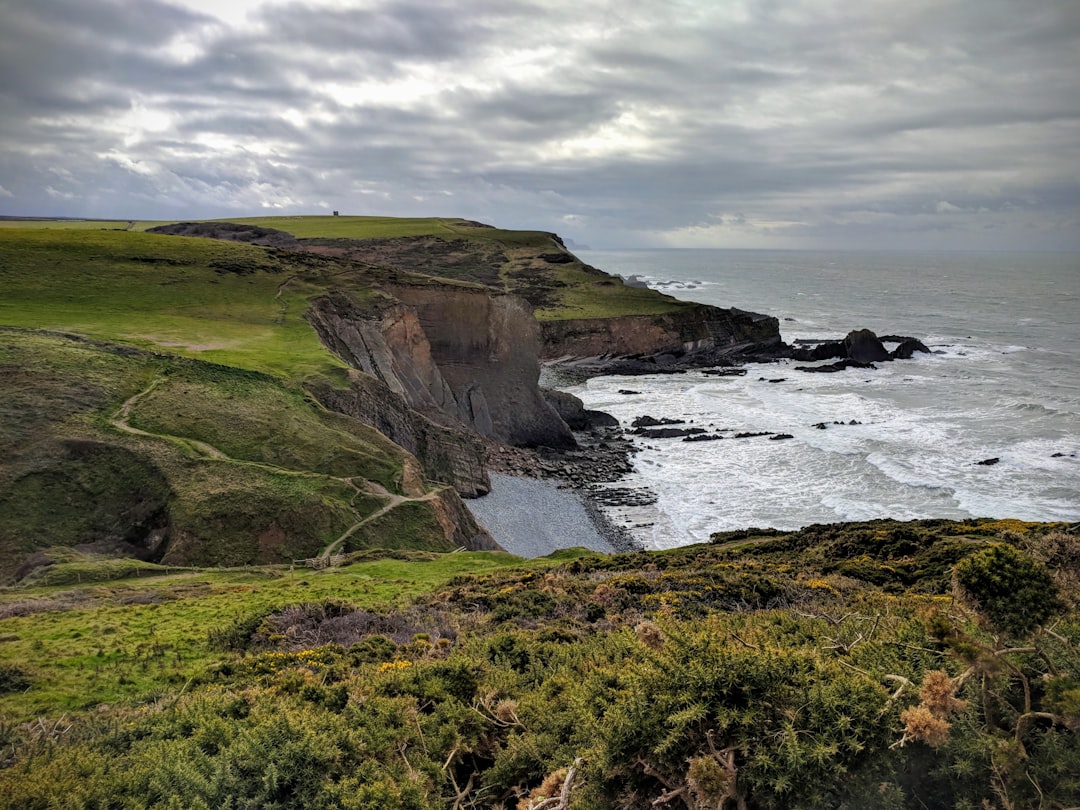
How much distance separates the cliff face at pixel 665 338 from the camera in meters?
91.5

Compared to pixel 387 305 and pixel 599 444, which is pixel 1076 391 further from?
pixel 387 305

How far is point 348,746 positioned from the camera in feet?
30.1

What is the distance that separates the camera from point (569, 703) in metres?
9.76

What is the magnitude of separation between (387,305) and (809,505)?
31439 millimetres

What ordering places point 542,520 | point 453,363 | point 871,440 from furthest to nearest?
point 453,363, point 871,440, point 542,520

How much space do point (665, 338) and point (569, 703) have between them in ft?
284

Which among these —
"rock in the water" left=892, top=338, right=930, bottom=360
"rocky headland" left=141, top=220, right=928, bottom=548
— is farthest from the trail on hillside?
"rock in the water" left=892, top=338, right=930, bottom=360

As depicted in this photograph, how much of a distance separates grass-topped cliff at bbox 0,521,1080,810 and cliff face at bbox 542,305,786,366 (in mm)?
74728

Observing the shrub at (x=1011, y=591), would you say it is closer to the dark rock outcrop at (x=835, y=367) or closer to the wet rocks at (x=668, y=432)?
the wet rocks at (x=668, y=432)

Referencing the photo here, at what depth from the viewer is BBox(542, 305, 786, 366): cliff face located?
9150 centimetres

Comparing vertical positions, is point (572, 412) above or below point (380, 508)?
above

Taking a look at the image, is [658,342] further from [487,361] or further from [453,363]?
[453,363]

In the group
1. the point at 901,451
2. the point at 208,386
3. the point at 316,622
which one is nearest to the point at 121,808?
the point at 316,622

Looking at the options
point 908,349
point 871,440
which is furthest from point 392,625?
point 908,349
